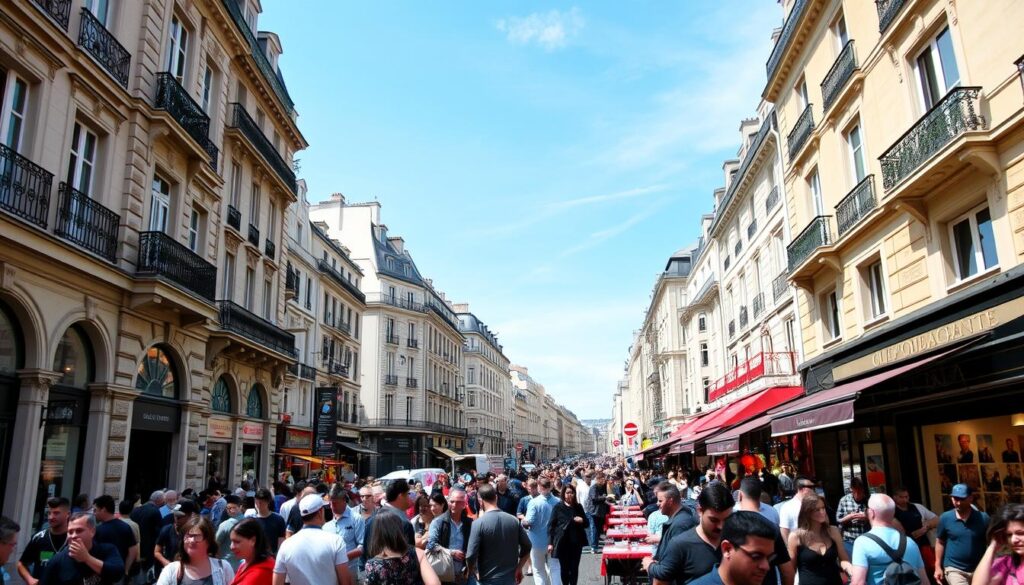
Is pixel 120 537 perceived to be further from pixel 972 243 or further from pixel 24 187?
pixel 972 243

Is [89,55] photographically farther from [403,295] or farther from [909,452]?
[403,295]

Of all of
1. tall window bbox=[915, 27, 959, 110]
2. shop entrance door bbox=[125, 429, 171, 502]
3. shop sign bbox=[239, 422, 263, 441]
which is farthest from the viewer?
shop sign bbox=[239, 422, 263, 441]

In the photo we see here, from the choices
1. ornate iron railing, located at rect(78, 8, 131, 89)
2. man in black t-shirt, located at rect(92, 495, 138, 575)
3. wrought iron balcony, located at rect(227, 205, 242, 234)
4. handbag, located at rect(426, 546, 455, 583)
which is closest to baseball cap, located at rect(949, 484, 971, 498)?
handbag, located at rect(426, 546, 455, 583)

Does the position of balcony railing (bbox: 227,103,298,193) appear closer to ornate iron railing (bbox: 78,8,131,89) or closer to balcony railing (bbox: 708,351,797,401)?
ornate iron railing (bbox: 78,8,131,89)

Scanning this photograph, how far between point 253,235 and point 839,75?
1583 centimetres

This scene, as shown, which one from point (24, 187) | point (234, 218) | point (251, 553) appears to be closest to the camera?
point (251, 553)

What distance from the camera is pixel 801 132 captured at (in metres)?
16.7

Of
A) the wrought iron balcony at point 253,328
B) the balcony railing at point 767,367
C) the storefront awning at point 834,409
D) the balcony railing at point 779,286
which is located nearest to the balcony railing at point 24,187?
the wrought iron balcony at point 253,328

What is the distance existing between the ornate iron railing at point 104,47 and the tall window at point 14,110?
143 centimetres

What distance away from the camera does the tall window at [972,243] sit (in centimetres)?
1012

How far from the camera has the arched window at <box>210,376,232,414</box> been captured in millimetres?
17266

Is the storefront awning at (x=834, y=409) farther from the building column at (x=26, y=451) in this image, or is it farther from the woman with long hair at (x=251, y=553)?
the building column at (x=26, y=451)

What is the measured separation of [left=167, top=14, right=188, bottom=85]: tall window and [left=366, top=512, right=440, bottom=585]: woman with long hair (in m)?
13.8

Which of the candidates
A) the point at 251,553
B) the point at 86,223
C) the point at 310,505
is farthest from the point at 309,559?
Answer: the point at 86,223
